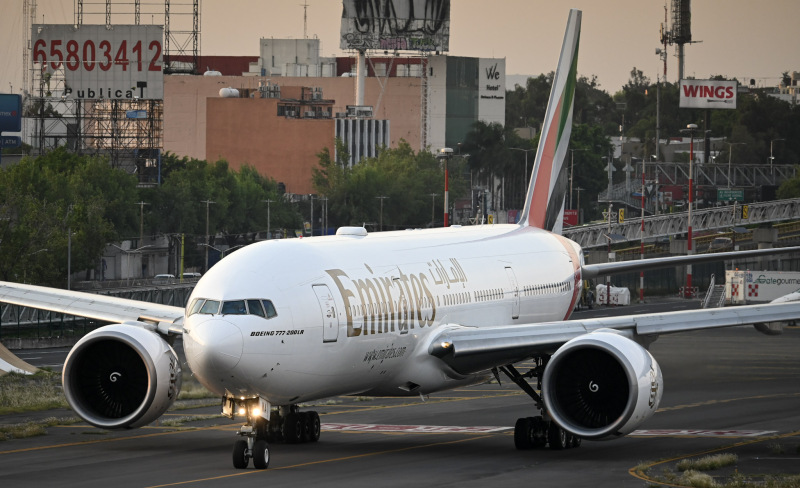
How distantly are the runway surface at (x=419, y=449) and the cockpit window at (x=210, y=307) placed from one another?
127 inches

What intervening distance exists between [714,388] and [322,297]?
26.2 meters

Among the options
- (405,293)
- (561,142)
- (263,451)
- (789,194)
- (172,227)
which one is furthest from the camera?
(789,194)

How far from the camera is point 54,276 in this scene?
9512 cm

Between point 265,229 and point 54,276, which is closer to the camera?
point 54,276

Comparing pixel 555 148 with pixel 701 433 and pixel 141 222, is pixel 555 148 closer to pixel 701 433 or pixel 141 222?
pixel 701 433

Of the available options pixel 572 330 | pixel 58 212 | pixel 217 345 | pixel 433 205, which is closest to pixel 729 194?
pixel 433 205

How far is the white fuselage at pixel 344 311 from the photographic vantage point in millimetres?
26906

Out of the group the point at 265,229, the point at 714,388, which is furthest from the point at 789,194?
the point at 714,388

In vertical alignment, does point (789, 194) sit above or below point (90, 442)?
above

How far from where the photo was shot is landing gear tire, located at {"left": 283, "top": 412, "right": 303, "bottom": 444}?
33656 mm

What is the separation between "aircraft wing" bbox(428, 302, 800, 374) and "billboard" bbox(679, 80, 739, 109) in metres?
144

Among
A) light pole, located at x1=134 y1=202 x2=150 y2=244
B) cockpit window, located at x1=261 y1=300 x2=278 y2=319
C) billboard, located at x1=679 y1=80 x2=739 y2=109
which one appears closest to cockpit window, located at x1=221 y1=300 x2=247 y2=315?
cockpit window, located at x1=261 y1=300 x2=278 y2=319

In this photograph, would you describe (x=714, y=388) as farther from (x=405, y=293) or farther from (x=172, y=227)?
(x=172, y=227)

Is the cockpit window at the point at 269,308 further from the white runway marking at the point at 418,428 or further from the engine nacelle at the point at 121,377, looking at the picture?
the white runway marking at the point at 418,428
